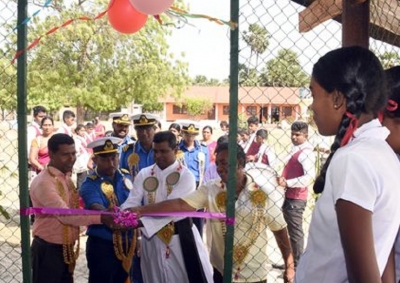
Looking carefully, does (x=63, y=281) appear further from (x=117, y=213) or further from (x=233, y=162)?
(x=233, y=162)

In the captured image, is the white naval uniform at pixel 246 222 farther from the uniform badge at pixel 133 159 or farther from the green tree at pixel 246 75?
the uniform badge at pixel 133 159

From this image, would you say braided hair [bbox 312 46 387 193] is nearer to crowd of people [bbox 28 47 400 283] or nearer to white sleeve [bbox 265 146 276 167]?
crowd of people [bbox 28 47 400 283]

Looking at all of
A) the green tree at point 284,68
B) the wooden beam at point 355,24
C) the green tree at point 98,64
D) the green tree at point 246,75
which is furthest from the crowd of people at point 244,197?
the green tree at point 98,64

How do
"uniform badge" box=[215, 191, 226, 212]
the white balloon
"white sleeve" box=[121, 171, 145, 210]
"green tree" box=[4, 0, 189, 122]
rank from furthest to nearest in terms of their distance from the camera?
"green tree" box=[4, 0, 189, 122]
"white sleeve" box=[121, 171, 145, 210]
"uniform badge" box=[215, 191, 226, 212]
the white balloon

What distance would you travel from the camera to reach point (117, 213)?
10.9 ft

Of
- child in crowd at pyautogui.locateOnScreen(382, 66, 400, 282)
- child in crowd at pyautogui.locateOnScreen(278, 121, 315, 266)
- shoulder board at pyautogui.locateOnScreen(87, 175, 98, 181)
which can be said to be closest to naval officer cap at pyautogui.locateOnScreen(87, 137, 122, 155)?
shoulder board at pyautogui.locateOnScreen(87, 175, 98, 181)

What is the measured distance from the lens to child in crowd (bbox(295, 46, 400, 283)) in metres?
1.34

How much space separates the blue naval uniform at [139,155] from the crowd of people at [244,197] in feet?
0.05

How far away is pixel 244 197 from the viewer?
10.4ft

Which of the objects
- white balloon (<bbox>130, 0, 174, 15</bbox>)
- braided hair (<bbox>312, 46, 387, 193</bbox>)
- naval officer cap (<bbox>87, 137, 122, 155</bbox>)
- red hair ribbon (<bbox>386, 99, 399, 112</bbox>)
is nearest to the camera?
braided hair (<bbox>312, 46, 387, 193</bbox>)

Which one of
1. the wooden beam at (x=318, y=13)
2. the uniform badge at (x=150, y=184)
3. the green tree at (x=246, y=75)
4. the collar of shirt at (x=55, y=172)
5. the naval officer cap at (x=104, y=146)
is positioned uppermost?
the wooden beam at (x=318, y=13)

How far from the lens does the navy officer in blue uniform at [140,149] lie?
537 cm

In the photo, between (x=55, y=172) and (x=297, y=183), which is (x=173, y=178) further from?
(x=297, y=183)

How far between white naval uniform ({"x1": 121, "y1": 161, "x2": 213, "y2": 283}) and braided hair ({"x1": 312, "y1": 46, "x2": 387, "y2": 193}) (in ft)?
6.81
